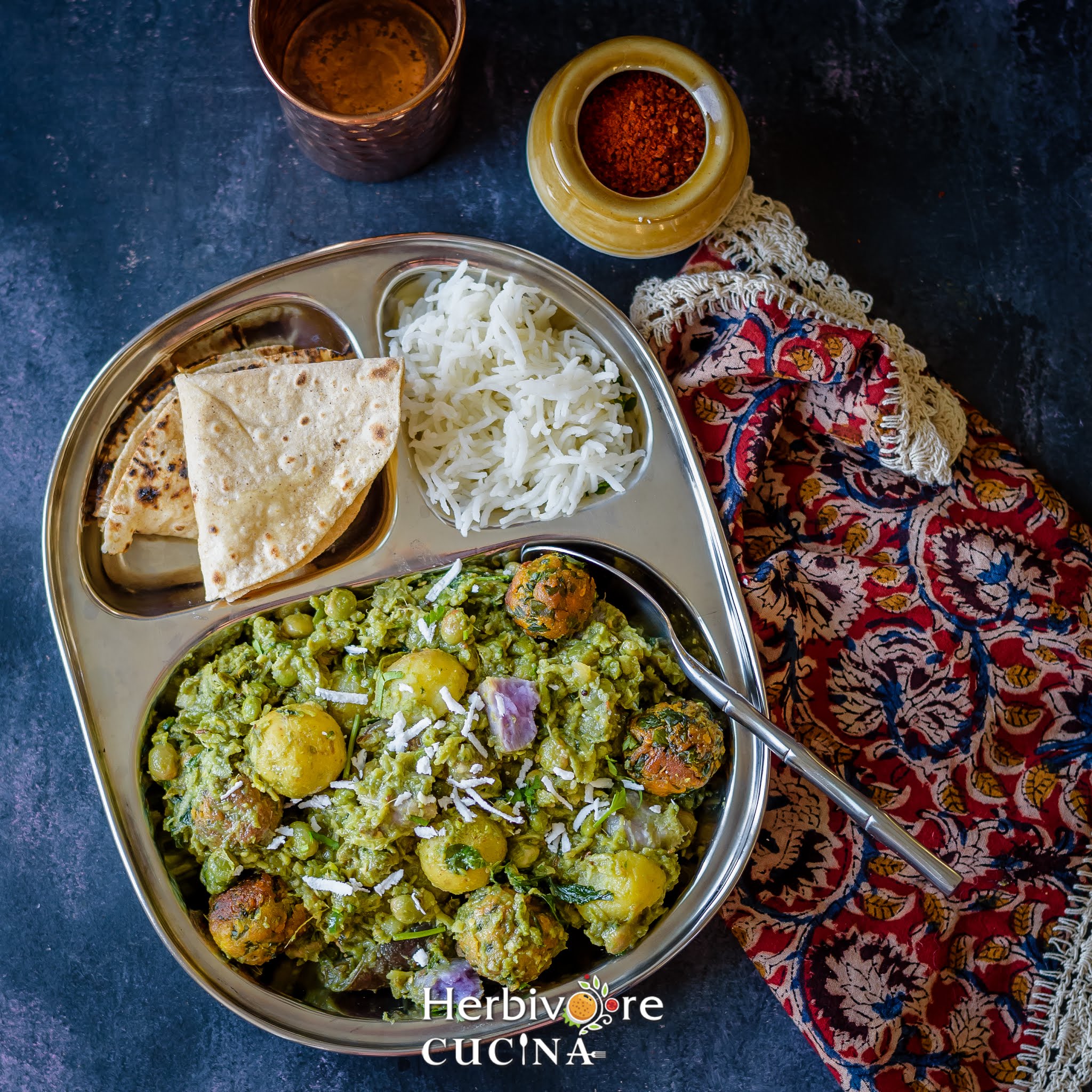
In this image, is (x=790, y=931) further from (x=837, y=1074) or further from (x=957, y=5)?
(x=957, y=5)

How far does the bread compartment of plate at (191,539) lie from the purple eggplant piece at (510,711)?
1.87 feet

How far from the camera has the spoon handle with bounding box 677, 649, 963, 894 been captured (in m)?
2.28

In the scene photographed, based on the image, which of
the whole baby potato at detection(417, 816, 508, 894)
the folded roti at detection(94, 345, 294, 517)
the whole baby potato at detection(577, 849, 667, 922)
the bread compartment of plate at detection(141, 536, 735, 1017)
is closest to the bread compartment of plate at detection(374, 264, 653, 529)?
the bread compartment of plate at detection(141, 536, 735, 1017)

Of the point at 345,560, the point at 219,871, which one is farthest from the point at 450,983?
the point at 345,560

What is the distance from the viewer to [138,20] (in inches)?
116

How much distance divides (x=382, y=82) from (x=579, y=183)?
2.46 ft

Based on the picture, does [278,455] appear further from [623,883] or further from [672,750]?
[623,883]

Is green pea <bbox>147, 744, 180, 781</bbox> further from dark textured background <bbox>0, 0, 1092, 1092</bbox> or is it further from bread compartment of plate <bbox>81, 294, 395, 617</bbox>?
dark textured background <bbox>0, 0, 1092, 1092</bbox>

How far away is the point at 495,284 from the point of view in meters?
2.65

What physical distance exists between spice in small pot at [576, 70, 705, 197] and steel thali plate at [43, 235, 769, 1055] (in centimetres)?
32

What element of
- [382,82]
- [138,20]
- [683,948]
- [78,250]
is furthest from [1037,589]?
[138,20]

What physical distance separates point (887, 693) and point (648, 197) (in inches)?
64.4

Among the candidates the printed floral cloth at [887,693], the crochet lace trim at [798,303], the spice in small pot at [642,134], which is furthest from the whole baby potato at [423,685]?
the spice in small pot at [642,134]

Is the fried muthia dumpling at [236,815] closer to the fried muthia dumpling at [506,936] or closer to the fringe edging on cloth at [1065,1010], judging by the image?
the fried muthia dumpling at [506,936]
